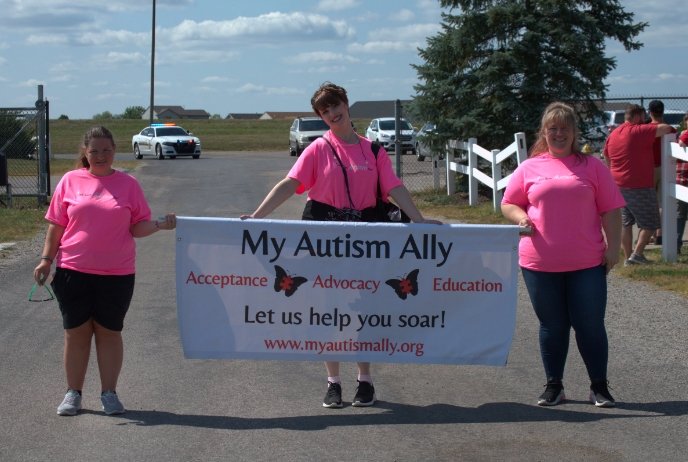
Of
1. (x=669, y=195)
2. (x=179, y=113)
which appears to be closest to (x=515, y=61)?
(x=669, y=195)

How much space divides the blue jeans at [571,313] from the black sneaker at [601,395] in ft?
0.12

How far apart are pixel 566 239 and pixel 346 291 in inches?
53.4

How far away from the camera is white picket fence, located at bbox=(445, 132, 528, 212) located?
53.9ft

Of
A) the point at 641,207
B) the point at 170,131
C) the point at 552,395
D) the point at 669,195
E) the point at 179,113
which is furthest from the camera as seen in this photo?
the point at 179,113

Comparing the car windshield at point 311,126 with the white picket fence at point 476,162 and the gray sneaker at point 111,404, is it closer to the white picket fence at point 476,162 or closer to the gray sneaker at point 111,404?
the white picket fence at point 476,162

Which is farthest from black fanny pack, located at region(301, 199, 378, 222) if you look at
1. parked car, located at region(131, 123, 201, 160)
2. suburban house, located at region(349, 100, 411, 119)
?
suburban house, located at region(349, 100, 411, 119)

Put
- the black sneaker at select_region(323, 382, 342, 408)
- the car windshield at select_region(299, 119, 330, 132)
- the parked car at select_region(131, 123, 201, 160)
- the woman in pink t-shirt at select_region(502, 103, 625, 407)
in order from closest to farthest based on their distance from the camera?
the woman in pink t-shirt at select_region(502, 103, 625, 407) < the black sneaker at select_region(323, 382, 342, 408) < the parked car at select_region(131, 123, 201, 160) < the car windshield at select_region(299, 119, 330, 132)

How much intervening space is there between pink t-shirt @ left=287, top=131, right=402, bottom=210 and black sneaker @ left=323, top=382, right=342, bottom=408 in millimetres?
1122

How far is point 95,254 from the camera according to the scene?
608cm

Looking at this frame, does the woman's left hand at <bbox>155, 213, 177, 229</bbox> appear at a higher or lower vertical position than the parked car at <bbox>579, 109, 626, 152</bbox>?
lower

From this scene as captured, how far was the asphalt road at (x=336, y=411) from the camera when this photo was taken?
18.1 feet

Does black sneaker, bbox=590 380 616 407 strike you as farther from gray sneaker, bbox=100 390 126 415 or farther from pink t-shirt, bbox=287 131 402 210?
gray sneaker, bbox=100 390 126 415

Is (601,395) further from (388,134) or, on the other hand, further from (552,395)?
(388,134)

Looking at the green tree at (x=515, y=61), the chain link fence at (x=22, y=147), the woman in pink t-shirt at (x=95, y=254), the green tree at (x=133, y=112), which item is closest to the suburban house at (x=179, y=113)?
the green tree at (x=133, y=112)
